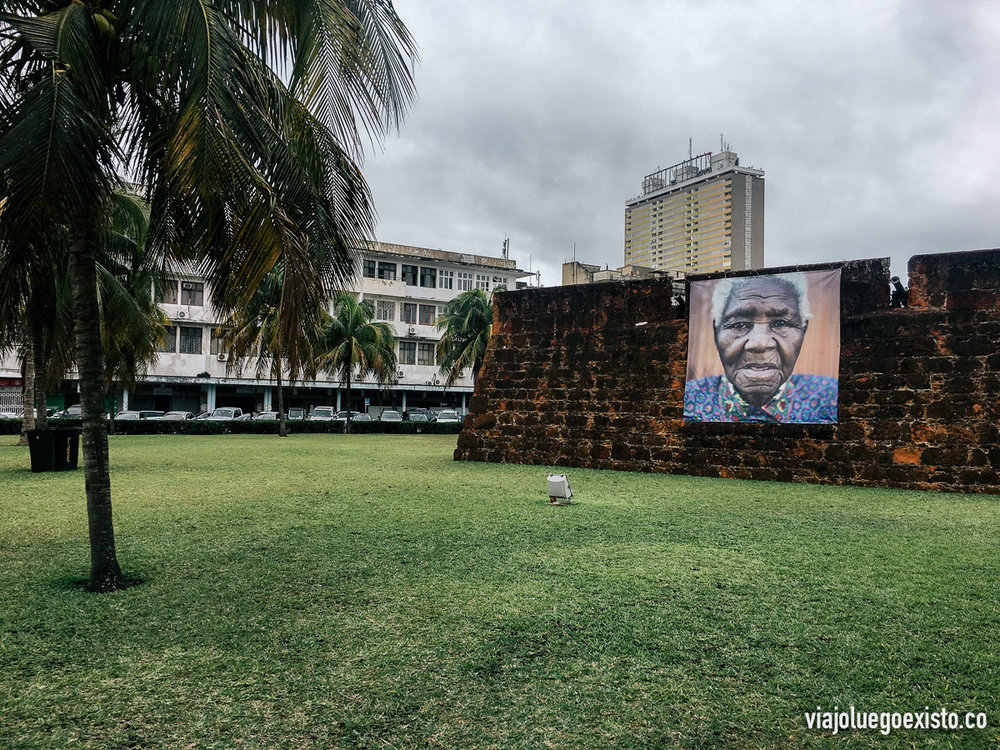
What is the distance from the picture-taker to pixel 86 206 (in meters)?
4.51

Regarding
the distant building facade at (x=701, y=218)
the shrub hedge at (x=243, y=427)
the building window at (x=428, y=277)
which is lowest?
the shrub hedge at (x=243, y=427)

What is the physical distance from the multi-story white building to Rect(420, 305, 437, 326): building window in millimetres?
75

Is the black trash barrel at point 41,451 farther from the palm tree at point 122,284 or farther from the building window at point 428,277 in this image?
the building window at point 428,277

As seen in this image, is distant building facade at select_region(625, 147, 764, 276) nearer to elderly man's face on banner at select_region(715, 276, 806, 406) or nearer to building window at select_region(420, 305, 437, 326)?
building window at select_region(420, 305, 437, 326)

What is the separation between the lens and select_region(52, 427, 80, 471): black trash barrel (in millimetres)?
11992

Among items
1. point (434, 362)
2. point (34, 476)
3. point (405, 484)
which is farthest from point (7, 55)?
point (434, 362)

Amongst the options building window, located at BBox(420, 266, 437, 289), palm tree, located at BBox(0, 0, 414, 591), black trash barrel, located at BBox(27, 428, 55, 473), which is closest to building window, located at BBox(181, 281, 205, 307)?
building window, located at BBox(420, 266, 437, 289)

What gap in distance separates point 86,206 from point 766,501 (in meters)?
8.18

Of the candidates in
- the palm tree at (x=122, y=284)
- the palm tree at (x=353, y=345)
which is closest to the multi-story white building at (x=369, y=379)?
the palm tree at (x=353, y=345)

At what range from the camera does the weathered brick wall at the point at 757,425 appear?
10531 millimetres

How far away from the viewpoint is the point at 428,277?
5103 centimetres

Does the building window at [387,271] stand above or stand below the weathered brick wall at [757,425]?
above

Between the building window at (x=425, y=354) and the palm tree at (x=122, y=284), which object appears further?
the building window at (x=425, y=354)

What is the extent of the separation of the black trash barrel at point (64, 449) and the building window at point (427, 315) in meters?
37.9
